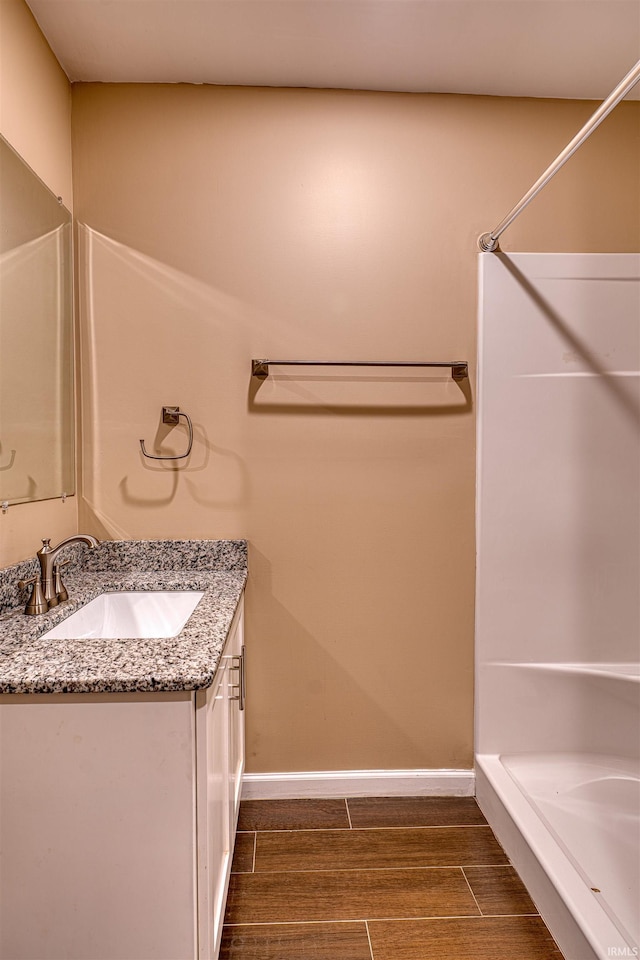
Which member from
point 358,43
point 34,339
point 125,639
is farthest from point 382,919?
point 358,43

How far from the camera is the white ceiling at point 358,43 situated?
5.74 ft

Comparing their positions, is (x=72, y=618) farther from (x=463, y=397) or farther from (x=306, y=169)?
(x=306, y=169)

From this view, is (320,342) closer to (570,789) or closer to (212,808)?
(212,808)

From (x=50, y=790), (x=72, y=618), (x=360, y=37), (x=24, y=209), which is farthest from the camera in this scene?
(x=360, y=37)

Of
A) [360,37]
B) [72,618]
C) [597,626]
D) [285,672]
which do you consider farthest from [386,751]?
[360,37]

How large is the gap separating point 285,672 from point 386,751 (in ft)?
1.55

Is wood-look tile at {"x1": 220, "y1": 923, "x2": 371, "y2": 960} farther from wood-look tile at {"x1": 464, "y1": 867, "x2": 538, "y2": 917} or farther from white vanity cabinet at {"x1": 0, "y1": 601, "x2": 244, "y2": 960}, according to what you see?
white vanity cabinet at {"x1": 0, "y1": 601, "x2": 244, "y2": 960}

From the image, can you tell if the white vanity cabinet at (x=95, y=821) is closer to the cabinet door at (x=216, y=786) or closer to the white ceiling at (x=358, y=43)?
the cabinet door at (x=216, y=786)

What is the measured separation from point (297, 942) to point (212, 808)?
22.6 inches

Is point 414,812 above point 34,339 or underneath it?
underneath

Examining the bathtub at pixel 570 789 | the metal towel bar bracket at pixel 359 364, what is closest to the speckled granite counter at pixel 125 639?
the metal towel bar bracket at pixel 359 364

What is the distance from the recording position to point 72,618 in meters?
1.57

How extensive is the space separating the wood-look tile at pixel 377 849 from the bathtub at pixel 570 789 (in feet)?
0.31

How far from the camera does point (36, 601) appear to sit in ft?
4.92
